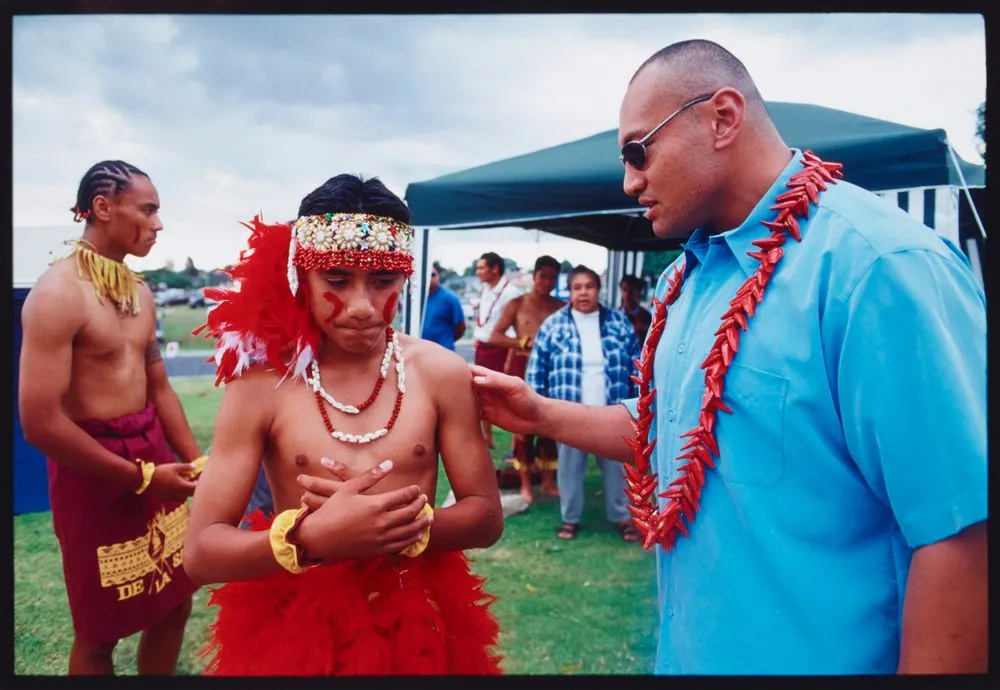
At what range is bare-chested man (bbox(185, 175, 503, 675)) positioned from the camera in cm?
167

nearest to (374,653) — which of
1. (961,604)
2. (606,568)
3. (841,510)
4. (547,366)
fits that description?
(841,510)

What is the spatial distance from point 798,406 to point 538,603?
9.52ft

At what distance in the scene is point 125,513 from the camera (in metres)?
2.80

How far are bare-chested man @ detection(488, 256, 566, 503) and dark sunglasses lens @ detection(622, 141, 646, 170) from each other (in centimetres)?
442

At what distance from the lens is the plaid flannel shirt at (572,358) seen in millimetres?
5059

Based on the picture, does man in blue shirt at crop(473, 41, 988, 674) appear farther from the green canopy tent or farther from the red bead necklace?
the green canopy tent

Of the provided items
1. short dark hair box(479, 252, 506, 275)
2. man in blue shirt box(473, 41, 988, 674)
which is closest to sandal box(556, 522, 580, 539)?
short dark hair box(479, 252, 506, 275)

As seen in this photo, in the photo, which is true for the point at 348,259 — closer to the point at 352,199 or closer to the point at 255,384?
the point at 352,199

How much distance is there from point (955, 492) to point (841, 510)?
0.66 ft

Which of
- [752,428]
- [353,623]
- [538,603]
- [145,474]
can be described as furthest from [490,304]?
[752,428]

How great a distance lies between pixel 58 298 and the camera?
→ 8.45ft

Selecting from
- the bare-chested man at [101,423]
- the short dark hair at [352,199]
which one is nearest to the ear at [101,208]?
the bare-chested man at [101,423]

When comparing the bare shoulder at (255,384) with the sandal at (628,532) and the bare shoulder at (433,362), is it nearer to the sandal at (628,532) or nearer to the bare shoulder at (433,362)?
the bare shoulder at (433,362)

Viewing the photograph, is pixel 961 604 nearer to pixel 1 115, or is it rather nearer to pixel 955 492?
pixel 955 492
